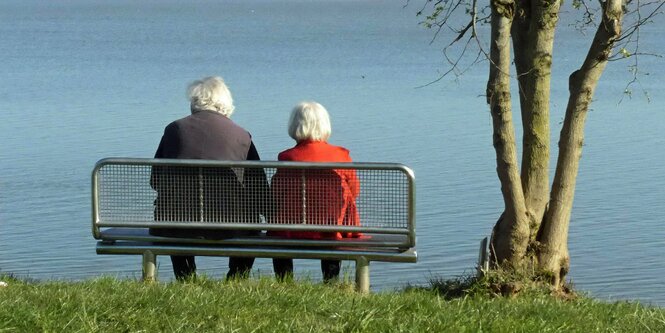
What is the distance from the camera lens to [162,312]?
577 centimetres

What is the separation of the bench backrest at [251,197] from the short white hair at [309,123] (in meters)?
0.29

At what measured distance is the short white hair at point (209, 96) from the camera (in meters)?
7.77

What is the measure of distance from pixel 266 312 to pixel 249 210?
1641mm

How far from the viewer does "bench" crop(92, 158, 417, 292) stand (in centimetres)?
731

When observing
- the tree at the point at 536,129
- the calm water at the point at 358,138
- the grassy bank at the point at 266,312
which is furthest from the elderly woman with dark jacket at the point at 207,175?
the calm water at the point at 358,138

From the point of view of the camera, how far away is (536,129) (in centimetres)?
856

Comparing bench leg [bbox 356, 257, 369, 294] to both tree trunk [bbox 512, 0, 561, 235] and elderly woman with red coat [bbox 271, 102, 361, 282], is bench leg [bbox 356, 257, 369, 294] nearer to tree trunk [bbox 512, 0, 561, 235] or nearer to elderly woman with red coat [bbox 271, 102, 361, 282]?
elderly woman with red coat [bbox 271, 102, 361, 282]

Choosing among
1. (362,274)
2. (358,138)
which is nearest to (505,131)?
(362,274)

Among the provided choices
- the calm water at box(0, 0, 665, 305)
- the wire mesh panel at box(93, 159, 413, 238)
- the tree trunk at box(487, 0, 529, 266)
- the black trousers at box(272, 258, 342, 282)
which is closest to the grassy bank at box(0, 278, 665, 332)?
the wire mesh panel at box(93, 159, 413, 238)

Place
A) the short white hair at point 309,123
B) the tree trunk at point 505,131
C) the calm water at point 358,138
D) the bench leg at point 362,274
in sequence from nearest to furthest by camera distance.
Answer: the bench leg at point 362,274
the short white hair at point 309,123
the tree trunk at point 505,131
the calm water at point 358,138

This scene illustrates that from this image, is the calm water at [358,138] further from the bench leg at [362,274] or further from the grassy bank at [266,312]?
the grassy bank at [266,312]

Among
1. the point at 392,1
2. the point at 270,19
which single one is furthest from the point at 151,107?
the point at 392,1

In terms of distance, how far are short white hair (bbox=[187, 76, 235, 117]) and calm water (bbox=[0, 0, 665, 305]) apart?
2.40m

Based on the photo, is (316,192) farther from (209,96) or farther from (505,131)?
(505,131)
